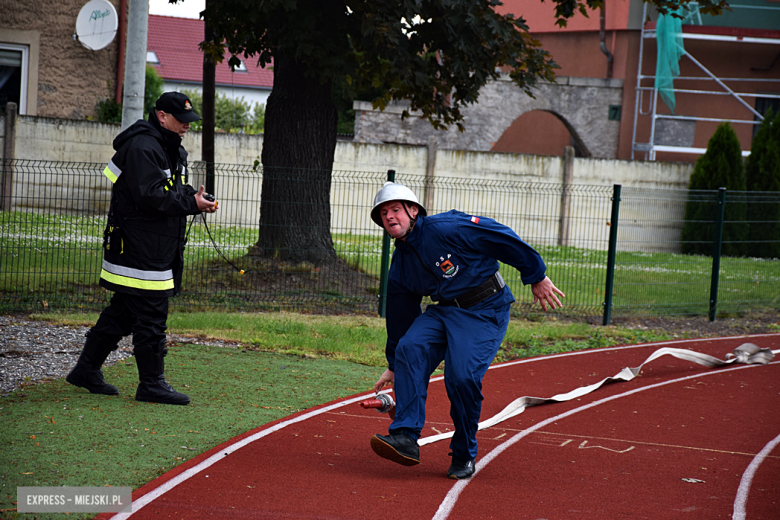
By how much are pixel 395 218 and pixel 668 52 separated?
80.7ft

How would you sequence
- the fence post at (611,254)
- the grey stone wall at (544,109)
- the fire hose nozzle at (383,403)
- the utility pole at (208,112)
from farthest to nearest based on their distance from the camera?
the grey stone wall at (544,109) → the utility pole at (208,112) → the fence post at (611,254) → the fire hose nozzle at (383,403)

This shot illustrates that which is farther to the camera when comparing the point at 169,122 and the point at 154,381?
the point at 154,381

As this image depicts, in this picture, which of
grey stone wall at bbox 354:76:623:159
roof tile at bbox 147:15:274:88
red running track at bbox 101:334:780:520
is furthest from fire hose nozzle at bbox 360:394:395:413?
roof tile at bbox 147:15:274:88

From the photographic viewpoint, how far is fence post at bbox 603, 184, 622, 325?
11.6 metres

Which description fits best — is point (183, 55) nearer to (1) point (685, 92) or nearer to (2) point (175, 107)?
(1) point (685, 92)

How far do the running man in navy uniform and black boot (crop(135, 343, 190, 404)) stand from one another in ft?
6.66

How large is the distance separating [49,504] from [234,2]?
8361 mm

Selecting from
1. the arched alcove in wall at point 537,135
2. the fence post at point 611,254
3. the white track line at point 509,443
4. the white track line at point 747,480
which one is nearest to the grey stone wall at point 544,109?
the arched alcove in wall at point 537,135

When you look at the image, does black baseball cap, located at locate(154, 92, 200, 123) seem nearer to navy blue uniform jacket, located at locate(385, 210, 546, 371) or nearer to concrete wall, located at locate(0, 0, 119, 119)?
navy blue uniform jacket, located at locate(385, 210, 546, 371)

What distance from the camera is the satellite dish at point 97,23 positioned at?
19.5 metres

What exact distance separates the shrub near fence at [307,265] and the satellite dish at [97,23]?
8.05 meters

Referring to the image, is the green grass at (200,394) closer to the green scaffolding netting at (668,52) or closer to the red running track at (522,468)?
the red running track at (522,468)

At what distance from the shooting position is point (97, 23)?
19625mm

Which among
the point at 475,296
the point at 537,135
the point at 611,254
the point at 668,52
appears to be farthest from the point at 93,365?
the point at 537,135
